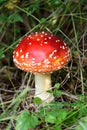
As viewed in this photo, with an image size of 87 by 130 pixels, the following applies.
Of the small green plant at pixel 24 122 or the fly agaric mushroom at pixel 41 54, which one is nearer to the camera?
the small green plant at pixel 24 122

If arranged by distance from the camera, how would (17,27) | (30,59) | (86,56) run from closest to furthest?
(30,59) → (86,56) → (17,27)

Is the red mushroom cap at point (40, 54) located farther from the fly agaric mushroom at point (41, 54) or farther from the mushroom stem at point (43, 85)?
the mushroom stem at point (43, 85)

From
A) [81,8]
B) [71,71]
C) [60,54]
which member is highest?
[81,8]

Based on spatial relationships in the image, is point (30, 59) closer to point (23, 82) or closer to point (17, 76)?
point (23, 82)

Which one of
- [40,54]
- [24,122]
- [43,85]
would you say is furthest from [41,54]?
[24,122]

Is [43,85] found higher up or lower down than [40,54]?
lower down

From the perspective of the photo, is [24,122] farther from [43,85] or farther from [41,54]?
[43,85]

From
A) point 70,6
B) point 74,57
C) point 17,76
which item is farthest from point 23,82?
point 70,6

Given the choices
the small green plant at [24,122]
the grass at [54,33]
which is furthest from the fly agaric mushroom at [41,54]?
the small green plant at [24,122]
